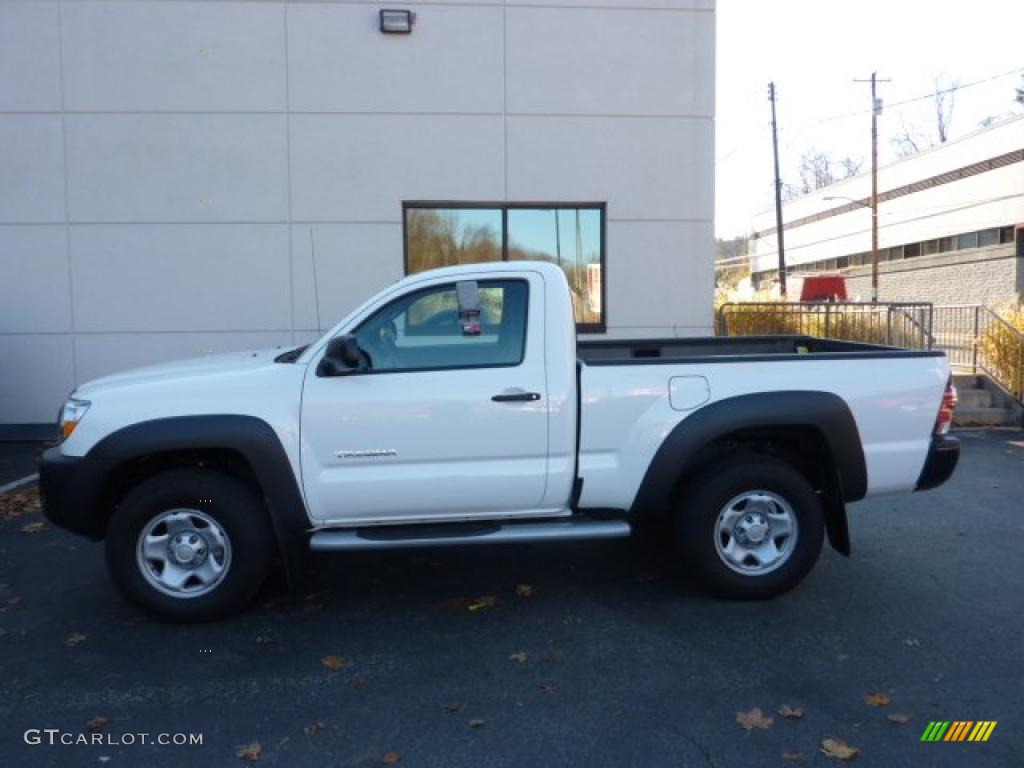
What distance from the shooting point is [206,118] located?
33.3ft

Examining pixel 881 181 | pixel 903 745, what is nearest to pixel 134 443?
pixel 903 745

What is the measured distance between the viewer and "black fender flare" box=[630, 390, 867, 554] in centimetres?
486

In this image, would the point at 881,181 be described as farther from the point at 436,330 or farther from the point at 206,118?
the point at 436,330

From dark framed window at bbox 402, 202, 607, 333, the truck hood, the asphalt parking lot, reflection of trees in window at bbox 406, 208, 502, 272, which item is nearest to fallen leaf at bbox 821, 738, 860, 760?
the asphalt parking lot

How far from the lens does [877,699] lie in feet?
12.8

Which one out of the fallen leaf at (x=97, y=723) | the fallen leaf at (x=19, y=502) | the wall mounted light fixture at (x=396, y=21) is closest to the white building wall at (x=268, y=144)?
the wall mounted light fixture at (x=396, y=21)

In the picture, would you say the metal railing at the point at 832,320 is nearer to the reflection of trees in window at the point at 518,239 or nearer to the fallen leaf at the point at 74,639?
the reflection of trees in window at the point at 518,239

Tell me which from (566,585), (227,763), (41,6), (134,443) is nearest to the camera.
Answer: (227,763)

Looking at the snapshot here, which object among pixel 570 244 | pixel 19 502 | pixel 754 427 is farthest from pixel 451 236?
pixel 754 427

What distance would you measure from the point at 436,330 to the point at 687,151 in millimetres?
6633

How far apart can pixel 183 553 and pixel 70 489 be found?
675mm

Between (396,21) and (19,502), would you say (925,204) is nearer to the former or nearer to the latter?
(396,21)

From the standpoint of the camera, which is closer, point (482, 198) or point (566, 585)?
point (566, 585)

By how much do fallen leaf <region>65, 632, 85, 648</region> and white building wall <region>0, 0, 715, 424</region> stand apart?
5.89 meters
